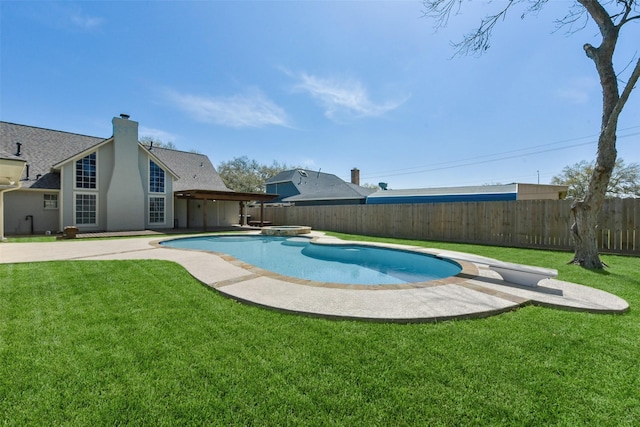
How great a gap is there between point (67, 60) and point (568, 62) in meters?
20.4

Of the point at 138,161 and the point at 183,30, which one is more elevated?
the point at 183,30

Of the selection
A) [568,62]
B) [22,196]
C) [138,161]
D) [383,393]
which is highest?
[568,62]

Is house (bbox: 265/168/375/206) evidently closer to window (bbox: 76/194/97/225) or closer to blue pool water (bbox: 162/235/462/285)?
blue pool water (bbox: 162/235/462/285)

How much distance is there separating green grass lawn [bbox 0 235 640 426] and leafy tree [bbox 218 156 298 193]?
37.0 meters

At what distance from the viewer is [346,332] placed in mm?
3059

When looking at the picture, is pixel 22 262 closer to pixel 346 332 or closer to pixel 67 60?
pixel 346 332

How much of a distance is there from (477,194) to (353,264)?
1436 centimetres

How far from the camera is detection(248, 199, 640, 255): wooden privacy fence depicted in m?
8.68

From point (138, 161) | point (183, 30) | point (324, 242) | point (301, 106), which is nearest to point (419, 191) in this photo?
point (301, 106)

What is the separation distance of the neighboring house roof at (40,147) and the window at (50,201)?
2.87 feet

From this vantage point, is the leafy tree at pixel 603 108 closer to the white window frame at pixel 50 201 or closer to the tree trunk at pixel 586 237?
the tree trunk at pixel 586 237

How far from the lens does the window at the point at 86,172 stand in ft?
49.5

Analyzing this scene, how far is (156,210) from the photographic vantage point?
17.8 meters

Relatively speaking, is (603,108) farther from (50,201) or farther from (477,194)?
(50,201)
